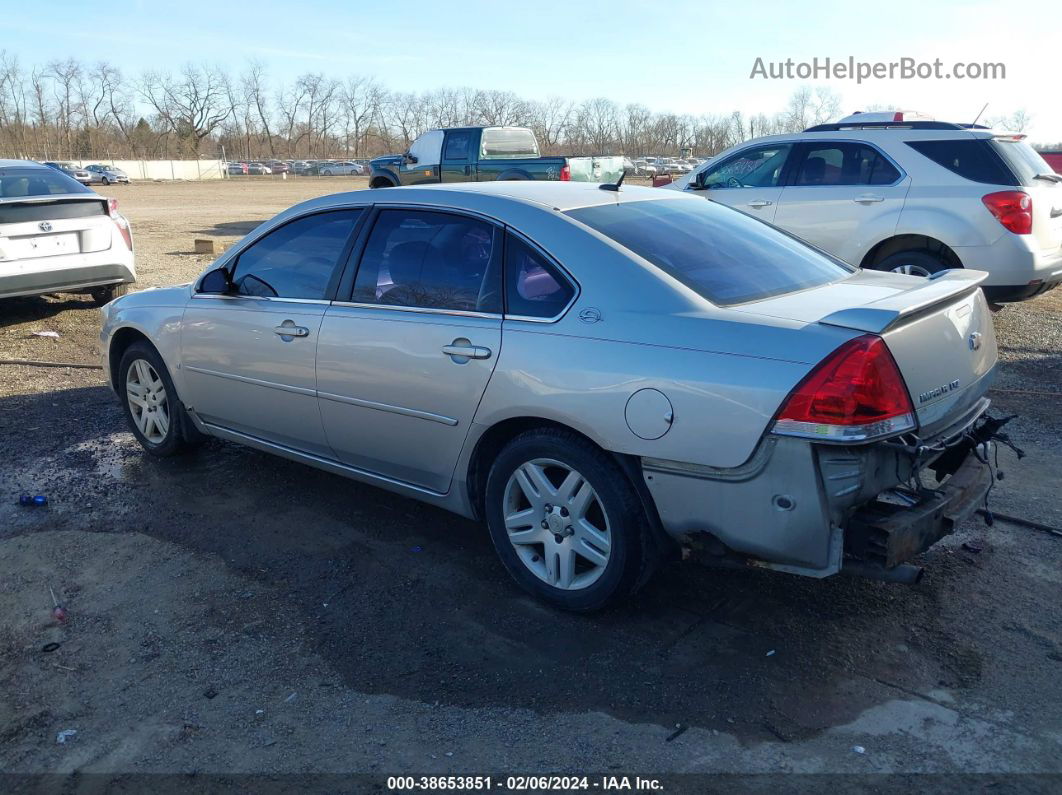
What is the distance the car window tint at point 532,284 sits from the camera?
363cm

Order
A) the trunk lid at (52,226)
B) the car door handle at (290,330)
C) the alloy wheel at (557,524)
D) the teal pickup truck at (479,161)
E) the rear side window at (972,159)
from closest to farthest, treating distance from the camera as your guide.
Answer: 1. the alloy wheel at (557,524)
2. the car door handle at (290,330)
3. the rear side window at (972,159)
4. the trunk lid at (52,226)
5. the teal pickup truck at (479,161)

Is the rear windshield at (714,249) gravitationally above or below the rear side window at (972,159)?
below

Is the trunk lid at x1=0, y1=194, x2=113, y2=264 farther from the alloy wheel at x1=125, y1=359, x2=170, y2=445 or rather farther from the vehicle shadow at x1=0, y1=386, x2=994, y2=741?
the vehicle shadow at x1=0, y1=386, x2=994, y2=741

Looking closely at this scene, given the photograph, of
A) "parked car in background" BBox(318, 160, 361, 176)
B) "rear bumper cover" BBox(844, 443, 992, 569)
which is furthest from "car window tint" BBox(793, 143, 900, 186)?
"parked car in background" BBox(318, 160, 361, 176)

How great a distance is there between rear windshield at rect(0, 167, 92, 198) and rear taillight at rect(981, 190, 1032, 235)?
8.63 metres

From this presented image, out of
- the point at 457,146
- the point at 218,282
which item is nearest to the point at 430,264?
the point at 218,282

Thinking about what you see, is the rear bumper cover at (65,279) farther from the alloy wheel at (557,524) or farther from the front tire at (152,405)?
the alloy wheel at (557,524)

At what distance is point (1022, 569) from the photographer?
13.0 ft

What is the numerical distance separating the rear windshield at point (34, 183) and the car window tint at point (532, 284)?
23.9 feet

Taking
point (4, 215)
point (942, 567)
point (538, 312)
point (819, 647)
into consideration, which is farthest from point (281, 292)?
point (4, 215)

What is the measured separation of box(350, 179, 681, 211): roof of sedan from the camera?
405cm

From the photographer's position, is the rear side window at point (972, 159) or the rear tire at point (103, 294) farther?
the rear tire at point (103, 294)

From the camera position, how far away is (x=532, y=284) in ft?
12.2

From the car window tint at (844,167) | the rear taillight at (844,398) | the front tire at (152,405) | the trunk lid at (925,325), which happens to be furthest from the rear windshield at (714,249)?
the car window tint at (844,167)
